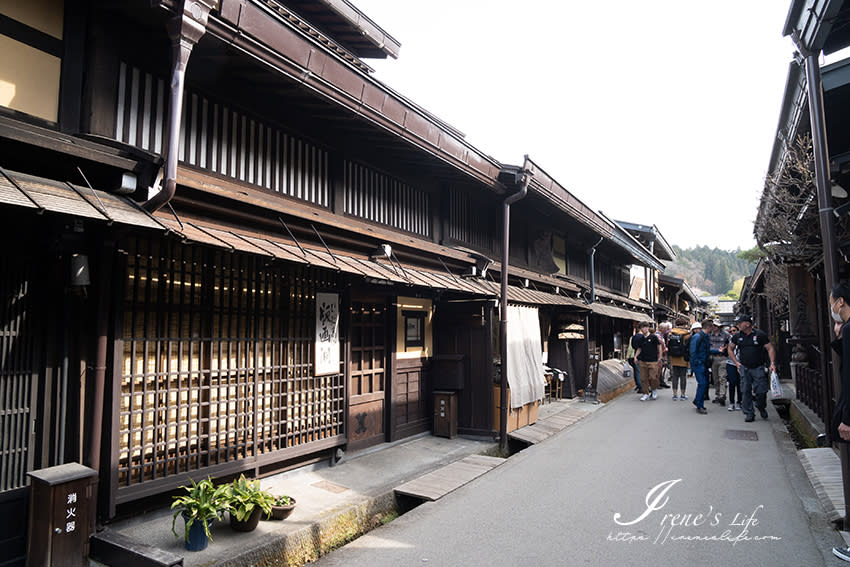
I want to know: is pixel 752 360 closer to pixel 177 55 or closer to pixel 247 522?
pixel 247 522

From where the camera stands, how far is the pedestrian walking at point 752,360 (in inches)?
440

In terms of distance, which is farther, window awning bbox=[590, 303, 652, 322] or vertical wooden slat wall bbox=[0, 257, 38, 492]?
window awning bbox=[590, 303, 652, 322]

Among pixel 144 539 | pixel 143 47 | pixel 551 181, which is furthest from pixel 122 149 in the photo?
pixel 551 181

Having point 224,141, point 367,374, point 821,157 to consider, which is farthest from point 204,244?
point 821,157

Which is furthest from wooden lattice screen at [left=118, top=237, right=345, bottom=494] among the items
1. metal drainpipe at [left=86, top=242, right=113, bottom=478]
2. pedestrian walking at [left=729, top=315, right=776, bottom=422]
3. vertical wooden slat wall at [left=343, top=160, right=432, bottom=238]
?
pedestrian walking at [left=729, top=315, right=776, bottom=422]

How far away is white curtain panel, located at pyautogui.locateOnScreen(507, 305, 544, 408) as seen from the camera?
35.3 feet

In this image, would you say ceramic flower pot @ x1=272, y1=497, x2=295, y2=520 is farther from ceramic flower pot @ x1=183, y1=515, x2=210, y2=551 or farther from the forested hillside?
the forested hillside

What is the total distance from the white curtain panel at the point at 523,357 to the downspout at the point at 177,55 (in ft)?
24.3

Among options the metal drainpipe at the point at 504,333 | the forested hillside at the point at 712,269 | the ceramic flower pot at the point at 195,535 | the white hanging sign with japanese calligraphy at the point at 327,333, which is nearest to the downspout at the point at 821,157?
the metal drainpipe at the point at 504,333

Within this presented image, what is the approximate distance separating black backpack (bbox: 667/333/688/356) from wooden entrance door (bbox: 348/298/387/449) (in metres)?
9.62

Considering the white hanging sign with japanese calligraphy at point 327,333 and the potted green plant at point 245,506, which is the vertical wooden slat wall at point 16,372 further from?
the white hanging sign with japanese calligraphy at point 327,333

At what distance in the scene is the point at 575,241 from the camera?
59.7 ft

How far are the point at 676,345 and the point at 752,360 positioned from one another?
380cm

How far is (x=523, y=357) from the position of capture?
11.3 meters
